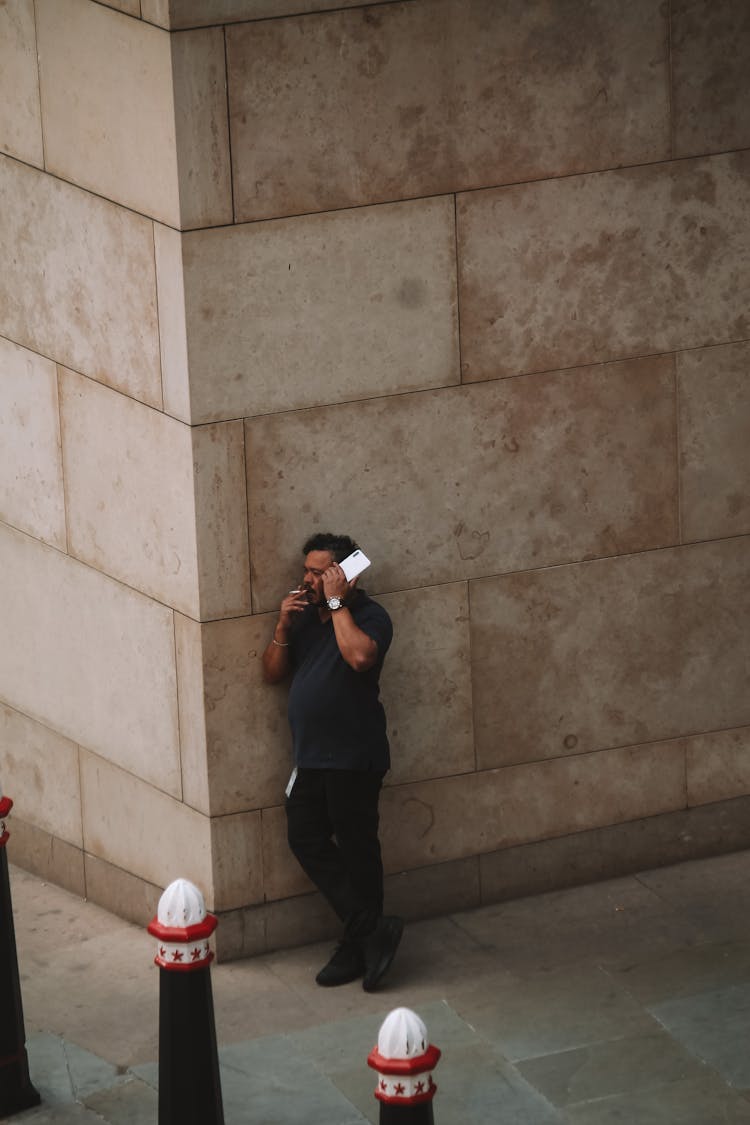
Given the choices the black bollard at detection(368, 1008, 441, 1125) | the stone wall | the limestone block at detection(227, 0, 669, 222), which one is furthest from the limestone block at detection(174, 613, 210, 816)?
the black bollard at detection(368, 1008, 441, 1125)

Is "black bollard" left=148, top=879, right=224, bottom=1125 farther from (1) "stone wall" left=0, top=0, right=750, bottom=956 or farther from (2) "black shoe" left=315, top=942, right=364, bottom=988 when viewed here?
(1) "stone wall" left=0, top=0, right=750, bottom=956

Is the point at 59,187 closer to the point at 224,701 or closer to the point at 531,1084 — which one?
the point at 224,701

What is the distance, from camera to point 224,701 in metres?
8.16

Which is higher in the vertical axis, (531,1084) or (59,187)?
(59,187)

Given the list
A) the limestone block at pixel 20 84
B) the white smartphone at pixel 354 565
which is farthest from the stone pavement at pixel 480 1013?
the limestone block at pixel 20 84

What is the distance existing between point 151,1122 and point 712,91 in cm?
462

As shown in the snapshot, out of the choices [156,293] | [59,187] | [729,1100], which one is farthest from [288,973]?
[59,187]

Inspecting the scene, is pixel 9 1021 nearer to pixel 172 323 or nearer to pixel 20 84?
pixel 172 323

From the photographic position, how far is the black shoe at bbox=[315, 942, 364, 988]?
8195 millimetres

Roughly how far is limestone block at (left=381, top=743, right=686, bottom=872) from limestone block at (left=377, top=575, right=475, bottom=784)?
106 mm

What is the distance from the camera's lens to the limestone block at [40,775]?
360 inches

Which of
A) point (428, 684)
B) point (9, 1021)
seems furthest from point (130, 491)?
point (9, 1021)

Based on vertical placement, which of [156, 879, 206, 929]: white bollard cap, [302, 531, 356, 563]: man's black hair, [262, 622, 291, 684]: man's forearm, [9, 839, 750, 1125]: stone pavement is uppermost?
[302, 531, 356, 563]: man's black hair

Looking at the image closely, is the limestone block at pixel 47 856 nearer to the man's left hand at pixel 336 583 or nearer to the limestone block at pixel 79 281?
the man's left hand at pixel 336 583
